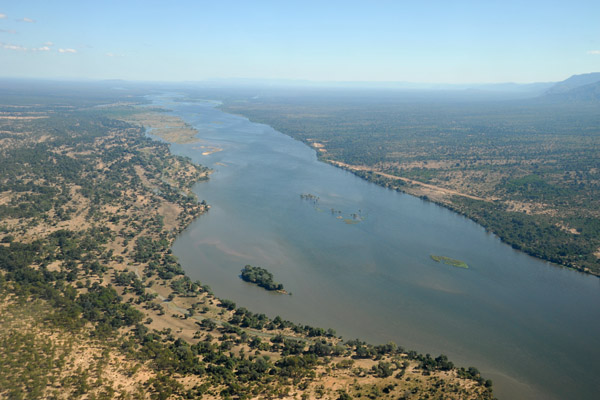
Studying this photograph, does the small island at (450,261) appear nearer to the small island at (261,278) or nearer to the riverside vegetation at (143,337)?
the riverside vegetation at (143,337)

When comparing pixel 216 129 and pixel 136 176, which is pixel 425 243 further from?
pixel 216 129

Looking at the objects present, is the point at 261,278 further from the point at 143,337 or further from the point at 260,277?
the point at 143,337

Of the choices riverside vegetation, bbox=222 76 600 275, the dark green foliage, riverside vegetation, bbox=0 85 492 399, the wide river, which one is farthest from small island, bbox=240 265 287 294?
riverside vegetation, bbox=222 76 600 275

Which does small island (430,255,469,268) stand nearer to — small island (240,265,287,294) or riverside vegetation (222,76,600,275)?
riverside vegetation (222,76,600,275)

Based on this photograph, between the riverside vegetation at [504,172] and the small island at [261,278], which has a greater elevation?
the riverside vegetation at [504,172]

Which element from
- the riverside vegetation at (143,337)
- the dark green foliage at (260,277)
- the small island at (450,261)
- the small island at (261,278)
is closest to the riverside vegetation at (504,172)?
the small island at (450,261)

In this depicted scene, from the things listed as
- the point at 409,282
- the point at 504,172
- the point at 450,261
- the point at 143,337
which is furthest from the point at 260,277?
the point at 504,172
